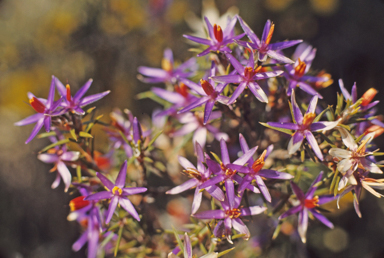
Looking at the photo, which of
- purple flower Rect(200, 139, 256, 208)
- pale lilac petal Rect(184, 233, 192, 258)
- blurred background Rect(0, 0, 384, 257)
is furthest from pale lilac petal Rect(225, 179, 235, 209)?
blurred background Rect(0, 0, 384, 257)

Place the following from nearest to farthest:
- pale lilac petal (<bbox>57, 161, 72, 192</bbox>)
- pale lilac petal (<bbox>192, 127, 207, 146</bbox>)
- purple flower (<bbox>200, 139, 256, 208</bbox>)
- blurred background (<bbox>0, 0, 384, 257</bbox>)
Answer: purple flower (<bbox>200, 139, 256, 208</bbox>)
pale lilac petal (<bbox>57, 161, 72, 192</bbox>)
pale lilac petal (<bbox>192, 127, 207, 146</bbox>)
blurred background (<bbox>0, 0, 384, 257</bbox>)

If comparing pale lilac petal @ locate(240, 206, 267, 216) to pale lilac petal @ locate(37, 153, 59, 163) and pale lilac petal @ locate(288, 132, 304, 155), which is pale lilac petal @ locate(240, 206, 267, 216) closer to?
pale lilac petal @ locate(288, 132, 304, 155)

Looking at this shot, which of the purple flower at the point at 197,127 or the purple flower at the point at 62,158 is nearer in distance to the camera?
the purple flower at the point at 62,158

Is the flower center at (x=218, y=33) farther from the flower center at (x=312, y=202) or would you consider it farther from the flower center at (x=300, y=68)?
the flower center at (x=312, y=202)

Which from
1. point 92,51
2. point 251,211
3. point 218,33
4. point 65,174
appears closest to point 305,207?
point 251,211

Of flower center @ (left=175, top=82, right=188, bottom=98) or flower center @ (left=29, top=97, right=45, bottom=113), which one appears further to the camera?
flower center @ (left=175, top=82, right=188, bottom=98)

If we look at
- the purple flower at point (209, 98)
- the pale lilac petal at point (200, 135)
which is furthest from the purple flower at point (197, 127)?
the purple flower at point (209, 98)

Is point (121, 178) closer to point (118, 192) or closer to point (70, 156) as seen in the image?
point (118, 192)

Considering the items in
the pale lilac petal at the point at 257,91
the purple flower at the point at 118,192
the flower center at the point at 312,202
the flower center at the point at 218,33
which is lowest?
the flower center at the point at 312,202

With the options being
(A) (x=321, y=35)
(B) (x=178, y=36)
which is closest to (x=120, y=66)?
(B) (x=178, y=36)
